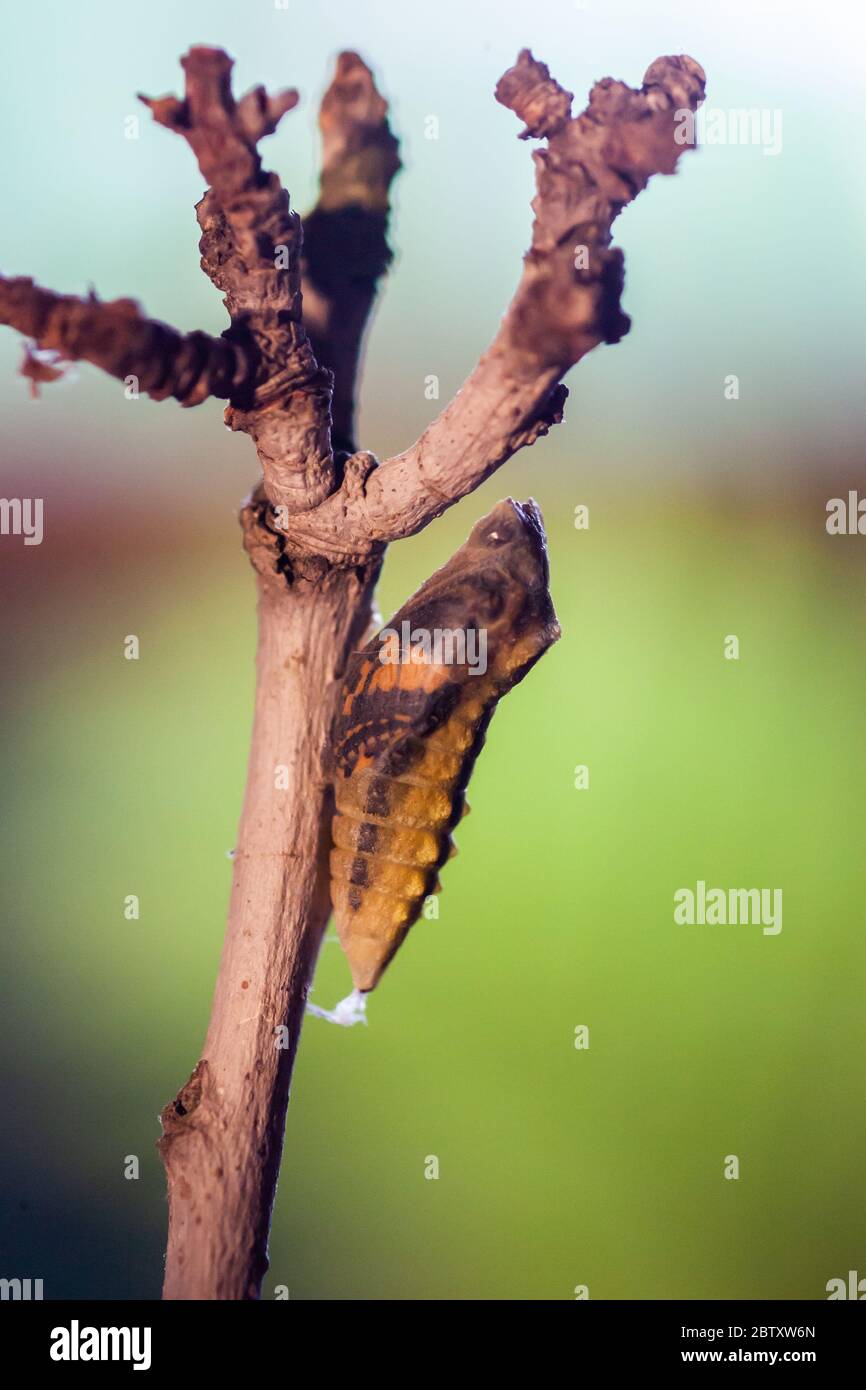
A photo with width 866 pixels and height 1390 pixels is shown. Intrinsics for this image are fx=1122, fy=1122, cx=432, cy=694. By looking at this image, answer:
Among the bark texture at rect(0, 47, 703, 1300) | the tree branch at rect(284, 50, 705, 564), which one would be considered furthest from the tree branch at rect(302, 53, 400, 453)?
the tree branch at rect(284, 50, 705, 564)

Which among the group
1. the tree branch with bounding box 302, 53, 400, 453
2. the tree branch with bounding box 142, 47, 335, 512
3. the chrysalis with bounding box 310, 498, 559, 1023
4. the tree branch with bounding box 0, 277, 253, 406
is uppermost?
the tree branch with bounding box 302, 53, 400, 453

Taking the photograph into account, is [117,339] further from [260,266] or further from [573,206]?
[573,206]

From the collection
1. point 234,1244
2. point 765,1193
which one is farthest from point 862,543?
point 234,1244

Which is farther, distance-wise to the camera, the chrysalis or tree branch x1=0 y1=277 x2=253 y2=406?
the chrysalis

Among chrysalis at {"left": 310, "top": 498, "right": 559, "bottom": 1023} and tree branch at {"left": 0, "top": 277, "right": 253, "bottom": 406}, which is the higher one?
tree branch at {"left": 0, "top": 277, "right": 253, "bottom": 406}

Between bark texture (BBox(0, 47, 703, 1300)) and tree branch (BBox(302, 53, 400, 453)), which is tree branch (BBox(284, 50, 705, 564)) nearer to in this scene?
bark texture (BBox(0, 47, 703, 1300))

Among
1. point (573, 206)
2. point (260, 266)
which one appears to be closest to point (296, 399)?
point (260, 266)
